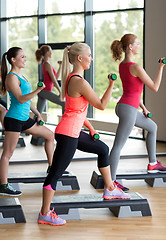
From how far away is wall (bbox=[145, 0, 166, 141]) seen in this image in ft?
24.1

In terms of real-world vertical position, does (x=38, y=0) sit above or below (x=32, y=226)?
above

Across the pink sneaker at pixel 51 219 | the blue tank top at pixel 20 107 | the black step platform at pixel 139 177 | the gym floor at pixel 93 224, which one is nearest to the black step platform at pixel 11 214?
the gym floor at pixel 93 224

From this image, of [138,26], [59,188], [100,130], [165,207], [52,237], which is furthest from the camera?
[100,130]

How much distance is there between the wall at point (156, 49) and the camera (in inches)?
290

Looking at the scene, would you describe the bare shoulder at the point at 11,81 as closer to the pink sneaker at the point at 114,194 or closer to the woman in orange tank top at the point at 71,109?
the woman in orange tank top at the point at 71,109

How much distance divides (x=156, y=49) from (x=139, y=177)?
3626mm

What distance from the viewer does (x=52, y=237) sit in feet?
9.98

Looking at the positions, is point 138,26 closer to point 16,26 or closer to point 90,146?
point 16,26

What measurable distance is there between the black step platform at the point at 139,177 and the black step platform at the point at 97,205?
827 mm

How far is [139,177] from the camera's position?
14.3ft

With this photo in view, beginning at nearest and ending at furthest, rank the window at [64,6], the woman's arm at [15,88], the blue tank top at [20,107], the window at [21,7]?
1. the woman's arm at [15,88]
2. the blue tank top at [20,107]
3. the window at [64,6]
4. the window at [21,7]

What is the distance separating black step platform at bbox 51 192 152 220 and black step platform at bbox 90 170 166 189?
827mm

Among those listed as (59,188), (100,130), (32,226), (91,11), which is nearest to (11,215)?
(32,226)

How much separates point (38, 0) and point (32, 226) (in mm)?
6952
